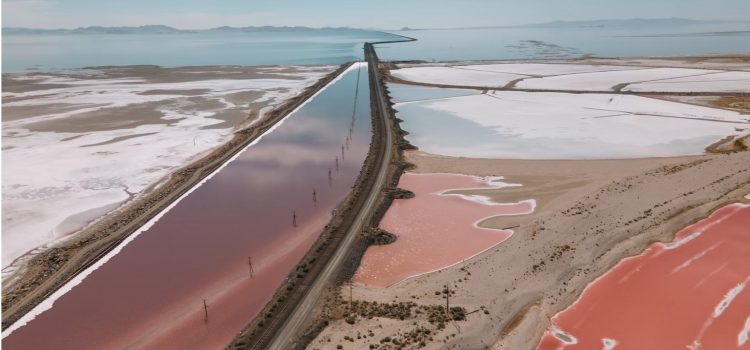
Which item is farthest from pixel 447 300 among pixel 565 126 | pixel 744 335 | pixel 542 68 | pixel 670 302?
pixel 542 68

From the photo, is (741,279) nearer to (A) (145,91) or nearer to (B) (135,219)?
(B) (135,219)

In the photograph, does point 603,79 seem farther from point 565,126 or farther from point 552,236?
point 552,236

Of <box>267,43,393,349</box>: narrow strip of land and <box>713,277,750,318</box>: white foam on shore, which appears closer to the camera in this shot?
<box>267,43,393,349</box>: narrow strip of land

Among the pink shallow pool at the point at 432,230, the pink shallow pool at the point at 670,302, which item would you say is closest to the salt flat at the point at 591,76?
the pink shallow pool at the point at 432,230

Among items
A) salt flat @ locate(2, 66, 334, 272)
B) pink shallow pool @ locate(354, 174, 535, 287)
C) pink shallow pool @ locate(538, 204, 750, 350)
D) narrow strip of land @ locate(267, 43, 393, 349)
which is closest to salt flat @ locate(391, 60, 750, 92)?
salt flat @ locate(2, 66, 334, 272)

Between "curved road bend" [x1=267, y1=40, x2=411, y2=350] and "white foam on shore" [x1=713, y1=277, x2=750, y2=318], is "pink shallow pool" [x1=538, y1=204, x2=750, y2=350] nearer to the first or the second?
"white foam on shore" [x1=713, y1=277, x2=750, y2=318]

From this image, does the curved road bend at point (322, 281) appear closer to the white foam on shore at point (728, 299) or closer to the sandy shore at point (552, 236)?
the sandy shore at point (552, 236)

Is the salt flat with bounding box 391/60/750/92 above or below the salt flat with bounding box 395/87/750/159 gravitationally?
above

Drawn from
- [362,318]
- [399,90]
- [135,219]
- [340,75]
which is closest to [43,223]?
[135,219]
